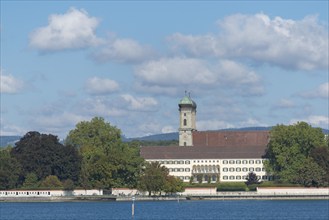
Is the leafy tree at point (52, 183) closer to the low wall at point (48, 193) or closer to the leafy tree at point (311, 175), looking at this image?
the low wall at point (48, 193)

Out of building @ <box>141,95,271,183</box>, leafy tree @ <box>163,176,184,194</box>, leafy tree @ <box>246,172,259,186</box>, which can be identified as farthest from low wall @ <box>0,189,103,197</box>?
building @ <box>141,95,271,183</box>

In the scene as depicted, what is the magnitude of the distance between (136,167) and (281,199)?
54.3 ft

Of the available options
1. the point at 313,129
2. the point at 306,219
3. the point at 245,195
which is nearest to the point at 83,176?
the point at 245,195

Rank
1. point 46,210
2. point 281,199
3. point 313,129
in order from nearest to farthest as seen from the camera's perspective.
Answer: point 46,210, point 281,199, point 313,129

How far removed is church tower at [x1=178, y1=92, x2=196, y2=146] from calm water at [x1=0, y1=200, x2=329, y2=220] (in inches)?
2675

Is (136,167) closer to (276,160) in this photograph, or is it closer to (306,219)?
(276,160)

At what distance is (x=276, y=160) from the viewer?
150875 millimetres

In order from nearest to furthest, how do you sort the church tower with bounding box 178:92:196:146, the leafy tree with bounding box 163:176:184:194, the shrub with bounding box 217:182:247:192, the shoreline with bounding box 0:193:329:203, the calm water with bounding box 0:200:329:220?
the calm water with bounding box 0:200:329:220 < the shoreline with bounding box 0:193:329:203 < the leafy tree with bounding box 163:176:184:194 < the shrub with bounding box 217:182:247:192 < the church tower with bounding box 178:92:196:146

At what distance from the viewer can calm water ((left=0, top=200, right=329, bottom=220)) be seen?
8925 cm

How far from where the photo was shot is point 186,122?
18438 cm

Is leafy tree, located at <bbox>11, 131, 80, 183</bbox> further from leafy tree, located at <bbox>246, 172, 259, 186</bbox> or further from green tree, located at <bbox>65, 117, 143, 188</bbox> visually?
leafy tree, located at <bbox>246, 172, 259, 186</bbox>

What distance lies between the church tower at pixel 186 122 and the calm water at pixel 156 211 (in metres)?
68.0

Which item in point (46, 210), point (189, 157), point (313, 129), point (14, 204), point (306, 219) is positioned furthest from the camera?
point (189, 157)

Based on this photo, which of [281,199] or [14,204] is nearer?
[14,204]
